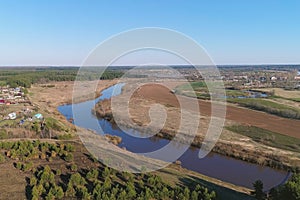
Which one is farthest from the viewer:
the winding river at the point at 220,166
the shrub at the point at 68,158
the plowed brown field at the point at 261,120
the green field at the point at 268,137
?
the plowed brown field at the point at 261,120

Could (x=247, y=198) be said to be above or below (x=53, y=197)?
below

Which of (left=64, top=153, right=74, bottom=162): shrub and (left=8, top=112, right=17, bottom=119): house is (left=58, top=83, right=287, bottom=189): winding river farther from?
(left=8, top=112, right=17, bottom=119): house

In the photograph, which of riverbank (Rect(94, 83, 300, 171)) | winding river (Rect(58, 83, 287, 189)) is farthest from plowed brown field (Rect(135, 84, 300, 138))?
winding river (Rect(58, 83, 287, 189))

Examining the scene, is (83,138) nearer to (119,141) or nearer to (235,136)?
(119,141)

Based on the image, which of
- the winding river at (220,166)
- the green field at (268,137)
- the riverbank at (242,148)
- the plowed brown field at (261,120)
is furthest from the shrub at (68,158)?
the plowed brown field at (261,120)

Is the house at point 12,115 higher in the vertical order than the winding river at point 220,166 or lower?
higher

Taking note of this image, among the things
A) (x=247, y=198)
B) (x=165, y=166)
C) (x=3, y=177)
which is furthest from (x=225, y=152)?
(x=3, y=177)

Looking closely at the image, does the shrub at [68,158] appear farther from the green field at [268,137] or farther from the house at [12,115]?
the green field at [268,137]

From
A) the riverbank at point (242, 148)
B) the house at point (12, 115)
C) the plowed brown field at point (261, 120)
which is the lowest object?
the riverbank at point (242, 148)
